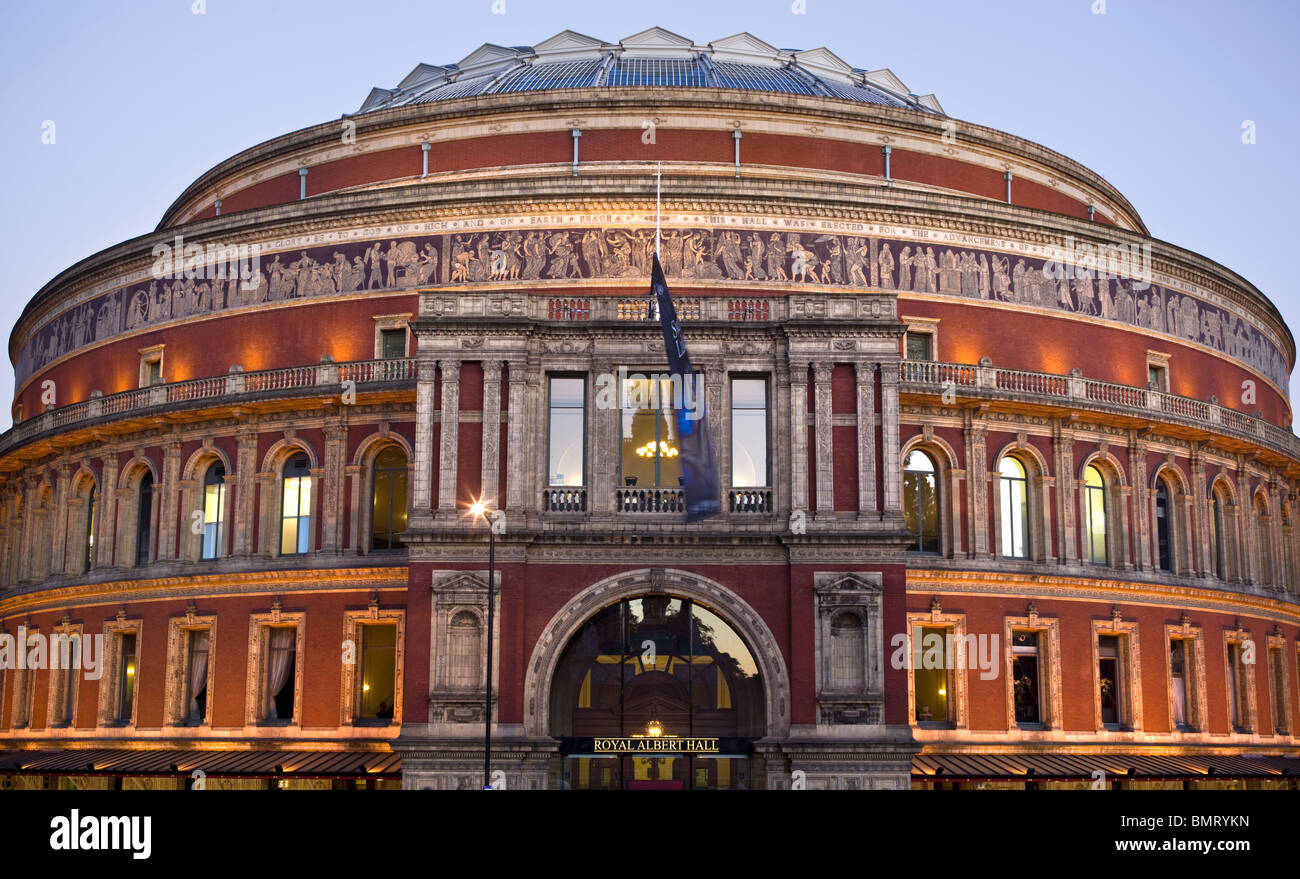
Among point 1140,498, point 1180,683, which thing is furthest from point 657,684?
point 1180,683

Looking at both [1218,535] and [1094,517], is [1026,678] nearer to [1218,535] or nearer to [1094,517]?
[1094,517]

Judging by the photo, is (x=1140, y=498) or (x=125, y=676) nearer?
(x=1140, y=498)

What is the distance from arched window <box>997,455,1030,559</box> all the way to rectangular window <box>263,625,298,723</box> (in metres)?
23.1

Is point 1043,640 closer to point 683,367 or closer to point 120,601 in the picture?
point 683,367

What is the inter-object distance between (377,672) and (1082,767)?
2172 centimetres

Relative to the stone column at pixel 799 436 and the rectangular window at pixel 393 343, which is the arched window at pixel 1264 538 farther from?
the rectangular window at pixel 393 343

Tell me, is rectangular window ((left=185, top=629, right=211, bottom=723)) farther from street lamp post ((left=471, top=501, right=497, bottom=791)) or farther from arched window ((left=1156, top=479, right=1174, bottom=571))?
arched window ((left=1156, top=479, right=1174, bottom=571))

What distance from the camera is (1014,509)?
4559 centimetres

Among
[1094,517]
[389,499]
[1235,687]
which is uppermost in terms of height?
[389,499]

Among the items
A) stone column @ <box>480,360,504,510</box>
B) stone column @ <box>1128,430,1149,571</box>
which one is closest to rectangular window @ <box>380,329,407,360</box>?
stone column @ <box>480,360,504,510</box>

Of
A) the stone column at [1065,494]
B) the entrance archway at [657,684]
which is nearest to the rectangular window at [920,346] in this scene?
the stone column at [1065,494]

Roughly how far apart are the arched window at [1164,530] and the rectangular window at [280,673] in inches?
1145

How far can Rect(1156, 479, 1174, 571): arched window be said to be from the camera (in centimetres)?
4803
